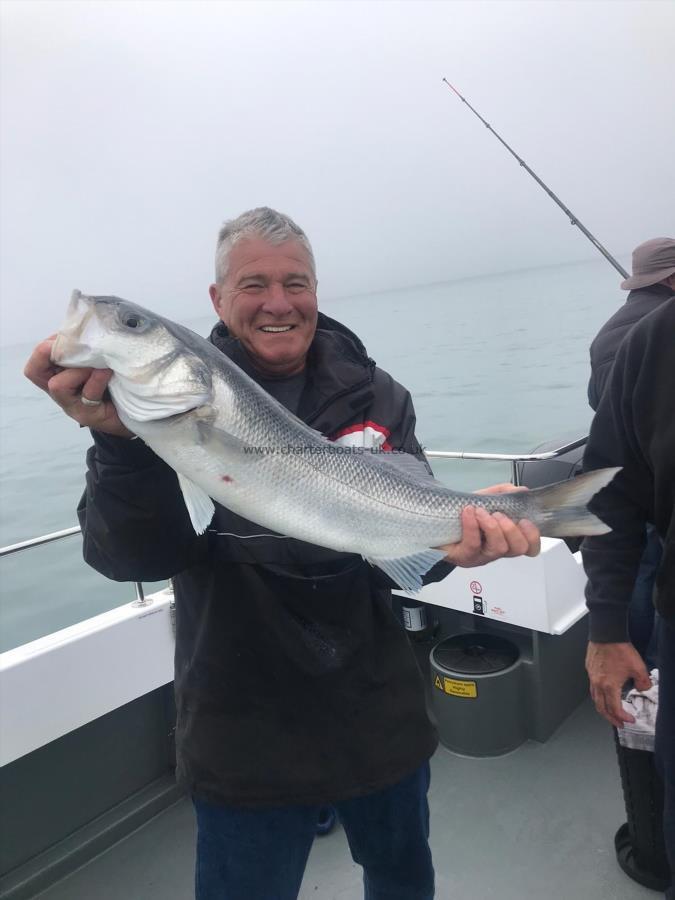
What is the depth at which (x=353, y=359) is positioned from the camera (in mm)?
2223

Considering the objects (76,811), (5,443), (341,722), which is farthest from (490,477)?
(5,443)

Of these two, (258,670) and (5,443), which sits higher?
(258,670)

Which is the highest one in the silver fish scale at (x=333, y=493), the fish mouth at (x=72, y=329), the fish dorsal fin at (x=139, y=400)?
the fish mouth at (x=72, y=329)

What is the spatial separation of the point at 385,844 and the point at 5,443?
1064 inches

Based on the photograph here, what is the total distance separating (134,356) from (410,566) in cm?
103

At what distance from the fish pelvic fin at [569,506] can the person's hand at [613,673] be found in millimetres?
581

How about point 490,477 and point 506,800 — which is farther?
point 490,477

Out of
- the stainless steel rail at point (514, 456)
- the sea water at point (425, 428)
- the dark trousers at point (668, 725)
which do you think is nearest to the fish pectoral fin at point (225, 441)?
the dark trousers at point (668, 725)

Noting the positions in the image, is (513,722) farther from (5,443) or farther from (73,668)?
(5,443)

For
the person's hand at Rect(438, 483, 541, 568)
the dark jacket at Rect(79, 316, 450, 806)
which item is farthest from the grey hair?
the person's hand at Rect(438, 483, 541, 568)

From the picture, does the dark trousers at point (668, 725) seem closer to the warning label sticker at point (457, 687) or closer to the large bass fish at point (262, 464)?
the large bass fish at point (262, 464)

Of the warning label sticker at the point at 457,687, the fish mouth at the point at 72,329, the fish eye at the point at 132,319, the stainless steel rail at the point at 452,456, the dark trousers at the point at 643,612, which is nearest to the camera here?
the fish mouth at the point at 72,329

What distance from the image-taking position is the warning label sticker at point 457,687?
384 centimetres

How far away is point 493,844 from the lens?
10.8 feet
